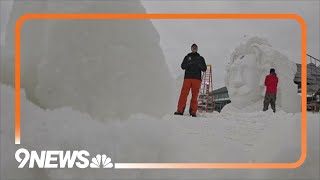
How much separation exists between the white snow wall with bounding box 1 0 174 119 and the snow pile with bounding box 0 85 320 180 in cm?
12

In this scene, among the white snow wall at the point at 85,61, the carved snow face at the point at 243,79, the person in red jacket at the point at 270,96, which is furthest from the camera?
the carved snow face at the point at 243,79

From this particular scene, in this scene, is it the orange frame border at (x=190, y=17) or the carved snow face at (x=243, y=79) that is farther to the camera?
the carved snow face at (x=243, y=79)

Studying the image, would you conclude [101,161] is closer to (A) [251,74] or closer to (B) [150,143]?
(B) [150,143]

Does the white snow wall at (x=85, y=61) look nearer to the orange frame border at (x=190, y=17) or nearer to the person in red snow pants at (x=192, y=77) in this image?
the orange frame border at (x=190, y=17)

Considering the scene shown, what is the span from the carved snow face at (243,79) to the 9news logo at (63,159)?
2.29 meters

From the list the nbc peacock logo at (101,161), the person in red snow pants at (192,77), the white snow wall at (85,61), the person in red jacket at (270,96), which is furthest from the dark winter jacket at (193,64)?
the nbc peacock logo at (101,161)

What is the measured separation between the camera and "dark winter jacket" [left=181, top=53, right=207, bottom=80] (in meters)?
2.57

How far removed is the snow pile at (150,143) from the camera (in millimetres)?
2393

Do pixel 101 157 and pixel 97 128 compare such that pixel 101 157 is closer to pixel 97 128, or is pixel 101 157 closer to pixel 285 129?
pixel 97 128

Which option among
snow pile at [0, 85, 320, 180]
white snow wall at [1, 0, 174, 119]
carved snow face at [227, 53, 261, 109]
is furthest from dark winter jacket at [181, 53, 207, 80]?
carved snow face at [227, 53, 261, 109]

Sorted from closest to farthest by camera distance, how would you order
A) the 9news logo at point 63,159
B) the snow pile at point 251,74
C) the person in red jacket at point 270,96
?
the 9news logo at point 63,159, the person in red jacket at point 270,96, the snow pile at point 251,74

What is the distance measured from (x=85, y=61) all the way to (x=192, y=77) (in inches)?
34.9

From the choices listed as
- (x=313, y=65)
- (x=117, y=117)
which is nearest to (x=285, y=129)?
(x=313, y=65)

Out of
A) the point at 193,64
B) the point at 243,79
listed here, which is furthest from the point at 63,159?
the point at 243,79
